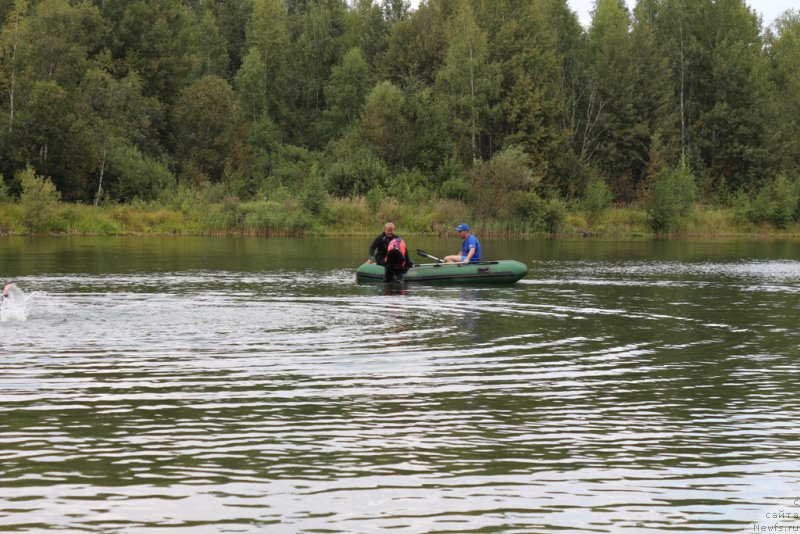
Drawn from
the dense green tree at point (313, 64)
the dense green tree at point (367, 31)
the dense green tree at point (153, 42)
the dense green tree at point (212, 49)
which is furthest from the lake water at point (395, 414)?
the dense green tree at point (212, 49)

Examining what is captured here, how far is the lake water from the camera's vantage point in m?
7.59

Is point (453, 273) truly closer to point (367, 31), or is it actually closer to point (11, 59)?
point (11, 59)

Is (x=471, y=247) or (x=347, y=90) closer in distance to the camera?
(x=471, y=247)

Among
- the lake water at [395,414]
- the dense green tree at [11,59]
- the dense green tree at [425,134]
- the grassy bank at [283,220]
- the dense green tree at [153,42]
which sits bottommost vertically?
the lake water at [395,414]

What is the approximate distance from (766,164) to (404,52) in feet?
91.6

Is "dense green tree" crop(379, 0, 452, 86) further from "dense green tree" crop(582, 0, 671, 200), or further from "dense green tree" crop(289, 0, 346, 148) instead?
"dense green tree" crop(582, 0, 671, 200)

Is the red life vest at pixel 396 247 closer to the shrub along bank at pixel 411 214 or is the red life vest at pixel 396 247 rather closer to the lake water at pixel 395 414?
the lake water at pixel 395 414

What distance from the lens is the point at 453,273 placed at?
2731 centimetres

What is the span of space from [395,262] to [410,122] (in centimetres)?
4816

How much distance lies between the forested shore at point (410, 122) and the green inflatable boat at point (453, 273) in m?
32.3

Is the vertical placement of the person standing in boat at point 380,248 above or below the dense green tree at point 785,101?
below

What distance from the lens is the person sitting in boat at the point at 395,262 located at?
1051 inches

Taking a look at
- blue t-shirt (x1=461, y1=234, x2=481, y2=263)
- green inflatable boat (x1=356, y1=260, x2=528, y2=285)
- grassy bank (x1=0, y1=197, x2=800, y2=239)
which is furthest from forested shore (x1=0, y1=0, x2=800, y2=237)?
green inflatable boat (x1=356, y1=260, x2=528, y2=285)

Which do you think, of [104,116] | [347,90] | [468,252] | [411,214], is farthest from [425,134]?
[468,252]
